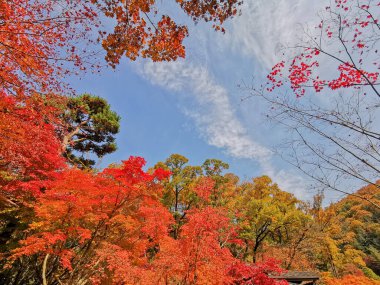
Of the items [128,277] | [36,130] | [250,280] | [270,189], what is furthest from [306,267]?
[36,130]

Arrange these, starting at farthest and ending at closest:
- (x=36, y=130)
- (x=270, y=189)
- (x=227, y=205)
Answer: (x=270, y=189) → (x=227, y=205) → (x=36, y=130)

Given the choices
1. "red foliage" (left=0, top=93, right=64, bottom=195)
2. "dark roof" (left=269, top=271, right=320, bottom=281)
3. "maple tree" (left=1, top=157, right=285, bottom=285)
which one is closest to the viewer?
"red foliage" (left=0, top=93, right=64, bottom=195)

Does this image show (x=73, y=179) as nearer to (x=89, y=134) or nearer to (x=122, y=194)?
(x=122, y=194)

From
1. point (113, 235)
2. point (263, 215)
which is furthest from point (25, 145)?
point (263, 215)

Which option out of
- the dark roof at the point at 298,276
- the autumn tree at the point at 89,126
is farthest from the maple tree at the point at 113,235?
the autumn tree at the point at 89,126

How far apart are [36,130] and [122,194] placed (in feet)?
13.6

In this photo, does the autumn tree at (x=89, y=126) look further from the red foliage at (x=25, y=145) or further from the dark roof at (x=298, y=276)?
the dark roof at (x=298, y=276)

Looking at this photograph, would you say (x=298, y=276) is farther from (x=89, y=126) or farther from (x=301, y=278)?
(x=89, y=126)

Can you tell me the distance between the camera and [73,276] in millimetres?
9867

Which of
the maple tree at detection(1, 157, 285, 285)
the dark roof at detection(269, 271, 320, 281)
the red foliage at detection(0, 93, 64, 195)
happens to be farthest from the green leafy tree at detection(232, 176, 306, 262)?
the red foliage at detection(0, 93, 64, 195)

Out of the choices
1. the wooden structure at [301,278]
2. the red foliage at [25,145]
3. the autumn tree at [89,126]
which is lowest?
the wooden structure at [301,278]

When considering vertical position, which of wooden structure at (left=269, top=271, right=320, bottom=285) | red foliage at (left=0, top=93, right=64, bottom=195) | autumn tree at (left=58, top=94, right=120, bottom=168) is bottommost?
wooden structure at (left=269, top=271, right=320, bottom=285)

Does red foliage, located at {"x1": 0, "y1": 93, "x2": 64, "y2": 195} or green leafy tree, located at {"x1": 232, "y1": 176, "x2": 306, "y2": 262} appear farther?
green leafy tree, located at {"x1": 232, "y1": 176, "x2": 306, "y2": 262}

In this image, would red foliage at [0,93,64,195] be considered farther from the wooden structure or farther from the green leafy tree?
the green leafy tree
